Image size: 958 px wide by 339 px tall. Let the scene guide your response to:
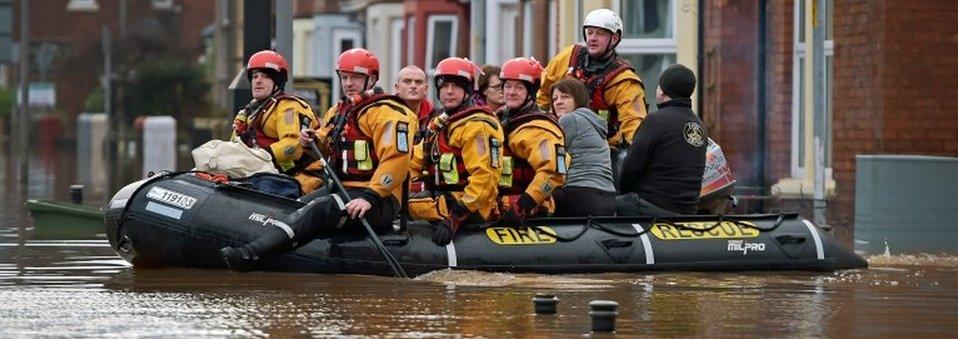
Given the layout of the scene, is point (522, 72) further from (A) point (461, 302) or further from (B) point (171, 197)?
(A) point (461, 302)

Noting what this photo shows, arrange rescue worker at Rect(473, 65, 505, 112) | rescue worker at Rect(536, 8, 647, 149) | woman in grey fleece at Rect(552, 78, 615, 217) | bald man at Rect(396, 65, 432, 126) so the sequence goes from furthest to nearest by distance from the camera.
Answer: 1. rescue worker at Rect(473, 65, 505, 112)
2. rescue worker at Rect(536, 8, 647, 149)
3. bald man at Rect(396, 65, 432, 126)
4. woman in grey fleece at Rect(552, 78, 615, 217)

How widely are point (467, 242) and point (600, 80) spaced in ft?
6.71

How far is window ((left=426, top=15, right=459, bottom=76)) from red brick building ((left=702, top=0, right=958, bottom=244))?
628 inches

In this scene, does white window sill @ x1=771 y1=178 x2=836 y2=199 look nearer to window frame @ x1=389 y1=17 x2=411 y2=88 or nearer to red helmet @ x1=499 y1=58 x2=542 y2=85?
red helmet @ x1=499 y1=58 x2=542 y2=85

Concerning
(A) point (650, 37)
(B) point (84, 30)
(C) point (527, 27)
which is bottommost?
(A) point (650, 37)

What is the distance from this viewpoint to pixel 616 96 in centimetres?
1802

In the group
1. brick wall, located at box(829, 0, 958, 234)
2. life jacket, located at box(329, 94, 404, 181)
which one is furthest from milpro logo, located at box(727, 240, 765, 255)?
brick wall, located at box(829, 0, 958, 234)

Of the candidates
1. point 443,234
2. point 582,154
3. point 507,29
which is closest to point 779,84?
point 582,154

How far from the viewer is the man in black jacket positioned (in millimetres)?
17234

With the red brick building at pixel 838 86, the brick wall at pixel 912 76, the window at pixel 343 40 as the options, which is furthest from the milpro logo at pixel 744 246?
the window at pixel 343 40

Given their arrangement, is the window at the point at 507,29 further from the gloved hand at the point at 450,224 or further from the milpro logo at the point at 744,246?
the gloved hand at the point at 450,224

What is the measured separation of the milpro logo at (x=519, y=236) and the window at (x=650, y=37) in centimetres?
1048

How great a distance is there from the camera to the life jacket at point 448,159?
16547 mm

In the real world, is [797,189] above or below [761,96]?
below
